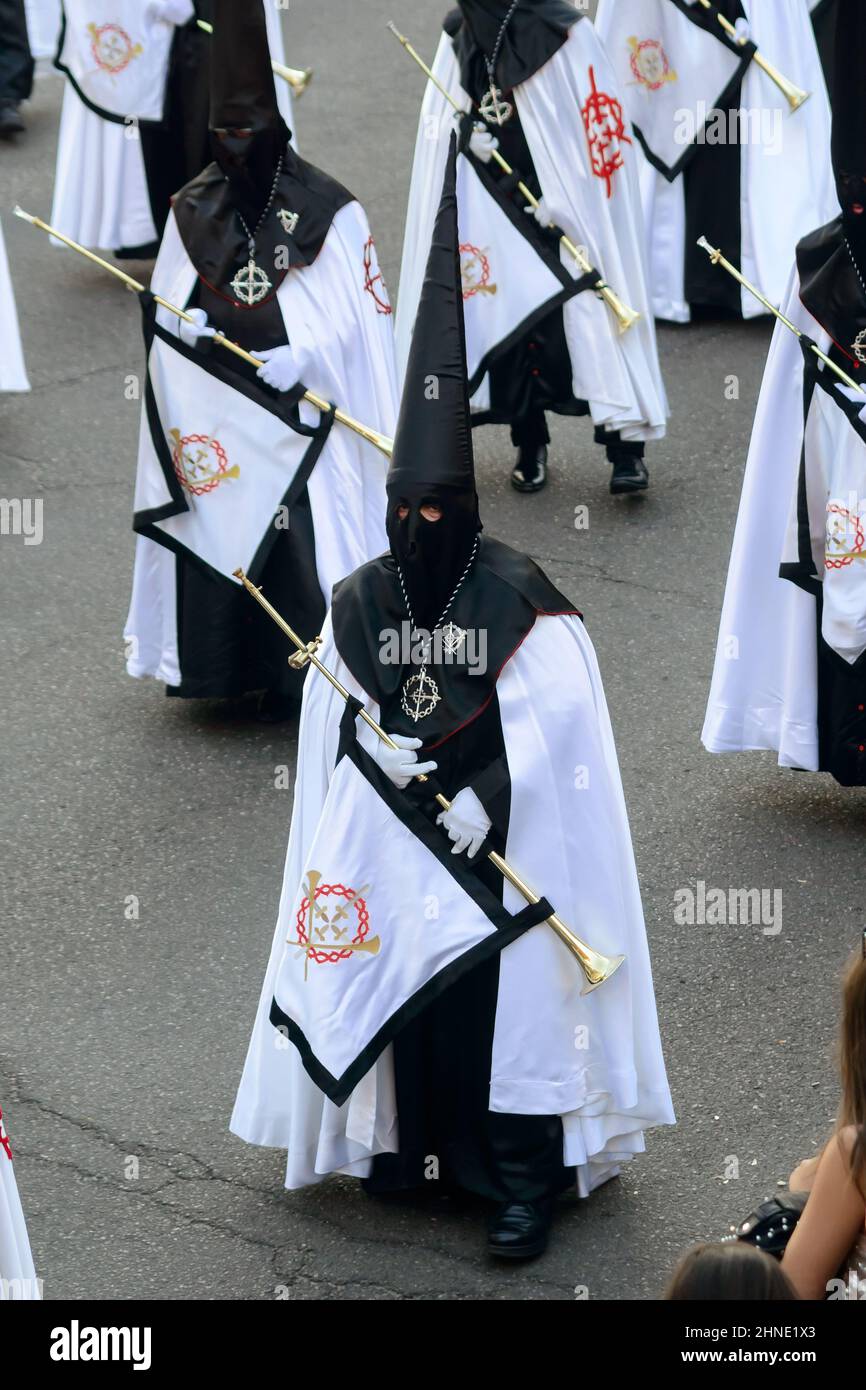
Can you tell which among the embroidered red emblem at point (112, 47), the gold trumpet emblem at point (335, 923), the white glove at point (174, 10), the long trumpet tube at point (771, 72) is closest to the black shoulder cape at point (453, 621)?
the gold trumpet emblem at point (335, 923)

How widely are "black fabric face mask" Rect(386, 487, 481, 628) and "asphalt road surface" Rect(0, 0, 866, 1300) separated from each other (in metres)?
1.32

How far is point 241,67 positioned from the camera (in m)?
6.32

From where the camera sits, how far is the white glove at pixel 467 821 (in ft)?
14.6

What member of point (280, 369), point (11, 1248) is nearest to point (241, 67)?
point (280, 369)

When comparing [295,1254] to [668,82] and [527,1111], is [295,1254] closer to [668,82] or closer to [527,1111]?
[527,1111]

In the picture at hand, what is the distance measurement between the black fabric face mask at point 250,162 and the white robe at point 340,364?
228 millimetres

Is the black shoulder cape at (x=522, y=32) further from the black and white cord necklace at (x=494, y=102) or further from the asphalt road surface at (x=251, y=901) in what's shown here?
the asphalt road surface at (x=251, y=901)

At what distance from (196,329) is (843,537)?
6.55ft

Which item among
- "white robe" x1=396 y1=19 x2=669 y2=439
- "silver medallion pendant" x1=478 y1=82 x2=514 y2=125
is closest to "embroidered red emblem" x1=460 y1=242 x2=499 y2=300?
"white robe" x1=396 y1=19 x2=669 y2=439

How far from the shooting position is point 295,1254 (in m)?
4.64

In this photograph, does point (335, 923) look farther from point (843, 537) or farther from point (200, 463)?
point (200, 463)

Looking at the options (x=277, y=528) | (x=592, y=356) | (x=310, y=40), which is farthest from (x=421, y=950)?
(x=310, y=40)

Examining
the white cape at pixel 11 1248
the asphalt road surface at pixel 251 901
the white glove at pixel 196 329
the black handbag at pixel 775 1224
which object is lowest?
the asphalt road surface at pixel 251 901

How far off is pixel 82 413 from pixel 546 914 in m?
5.50
